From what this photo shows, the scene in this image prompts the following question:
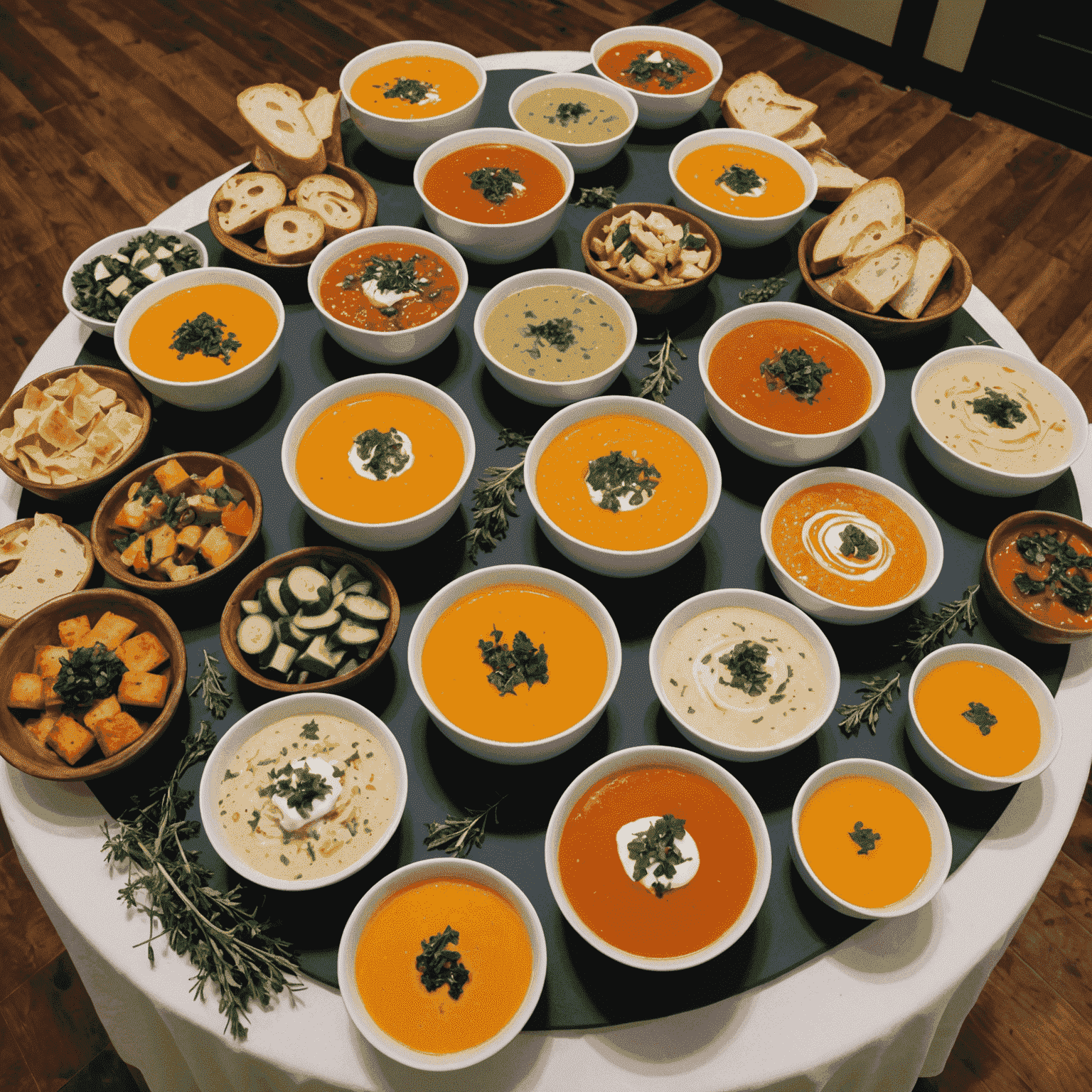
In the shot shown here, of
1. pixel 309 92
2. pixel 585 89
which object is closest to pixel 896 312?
pixel 585 89

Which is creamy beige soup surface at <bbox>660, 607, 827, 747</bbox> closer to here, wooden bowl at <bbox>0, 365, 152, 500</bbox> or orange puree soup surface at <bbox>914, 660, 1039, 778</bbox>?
orange puree soup surface at <bbox>914, 660, 1039, 778</bbox>

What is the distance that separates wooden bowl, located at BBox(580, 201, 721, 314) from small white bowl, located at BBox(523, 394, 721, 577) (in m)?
0.43

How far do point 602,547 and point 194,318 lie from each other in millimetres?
1534

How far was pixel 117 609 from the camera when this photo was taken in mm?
2105

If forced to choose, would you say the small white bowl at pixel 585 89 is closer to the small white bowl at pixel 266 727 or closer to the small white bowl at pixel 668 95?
the small white bowl at pixel 668 95

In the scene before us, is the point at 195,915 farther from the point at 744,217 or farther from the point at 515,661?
the point at 744,217

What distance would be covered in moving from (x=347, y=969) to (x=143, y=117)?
5.89 m

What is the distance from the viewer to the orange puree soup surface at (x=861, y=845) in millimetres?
1825

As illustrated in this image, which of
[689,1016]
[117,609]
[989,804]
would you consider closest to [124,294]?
[117,609]

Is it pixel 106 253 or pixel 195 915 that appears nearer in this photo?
pixel 195 915

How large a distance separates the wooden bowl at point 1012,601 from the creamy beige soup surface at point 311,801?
164 centimetres

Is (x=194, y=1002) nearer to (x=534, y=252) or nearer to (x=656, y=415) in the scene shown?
(x=656, y=415)

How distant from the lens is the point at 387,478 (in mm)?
2316

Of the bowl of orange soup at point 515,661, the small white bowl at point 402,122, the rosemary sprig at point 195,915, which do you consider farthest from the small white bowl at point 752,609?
the small white bowl at point 402,122
